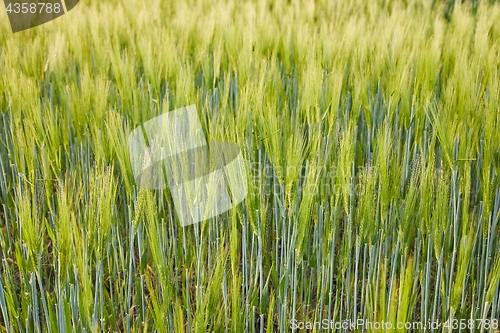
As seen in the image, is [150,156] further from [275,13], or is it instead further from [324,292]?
[275,13]

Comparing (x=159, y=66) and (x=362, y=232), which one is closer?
(x=362, y=232)

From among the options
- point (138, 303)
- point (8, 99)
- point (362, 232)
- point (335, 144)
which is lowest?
point (138, 303)

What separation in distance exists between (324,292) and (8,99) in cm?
113

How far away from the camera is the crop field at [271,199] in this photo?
1.13 meters

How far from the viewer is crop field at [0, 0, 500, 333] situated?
1129 millimetres

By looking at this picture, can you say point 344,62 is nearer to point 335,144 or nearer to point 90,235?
point 335,144

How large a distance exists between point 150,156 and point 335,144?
1.74 ft

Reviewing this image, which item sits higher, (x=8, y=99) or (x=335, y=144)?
(x=8, y=99)

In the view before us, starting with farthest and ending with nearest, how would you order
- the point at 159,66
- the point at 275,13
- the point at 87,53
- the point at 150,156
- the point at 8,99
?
the point at 275,13
the point at 87,53
the point at 159,66
the point at 8,99
the point at 150,156

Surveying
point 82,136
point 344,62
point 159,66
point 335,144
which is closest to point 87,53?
point 159,66

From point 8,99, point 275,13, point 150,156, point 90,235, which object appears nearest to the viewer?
point 90,235

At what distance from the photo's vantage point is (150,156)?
1252mm

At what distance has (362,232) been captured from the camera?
47.1 inches

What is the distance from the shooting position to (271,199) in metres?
1.45
